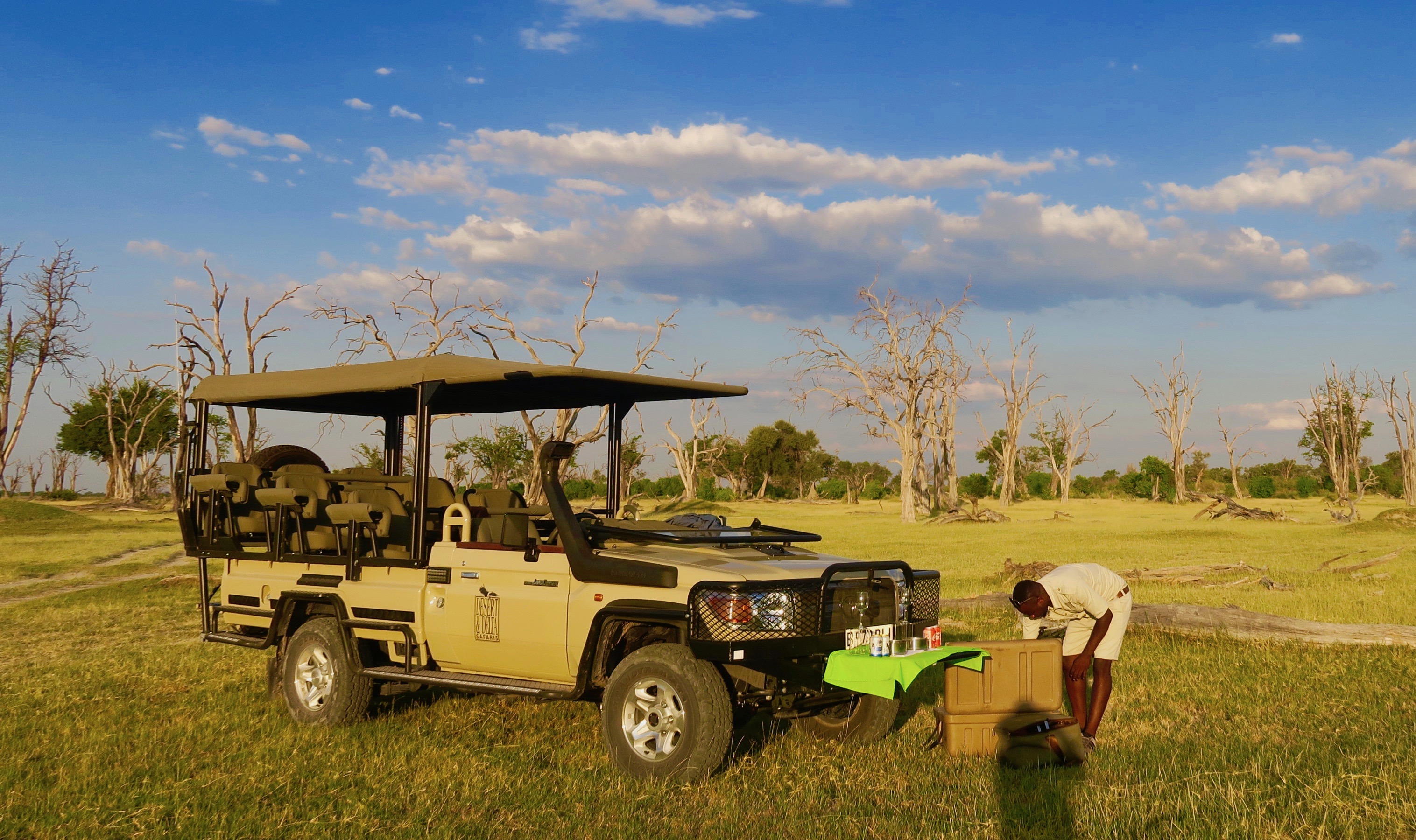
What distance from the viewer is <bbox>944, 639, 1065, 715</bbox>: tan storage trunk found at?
7145mm

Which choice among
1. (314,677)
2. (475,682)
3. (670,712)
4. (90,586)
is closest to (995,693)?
(670,712)

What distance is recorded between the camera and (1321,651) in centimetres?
1131

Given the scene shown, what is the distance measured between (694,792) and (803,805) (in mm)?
614

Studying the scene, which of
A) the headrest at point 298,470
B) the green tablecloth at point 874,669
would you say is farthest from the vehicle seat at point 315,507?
the green tablecloth at point 874,669

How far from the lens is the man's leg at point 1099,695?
7.54m

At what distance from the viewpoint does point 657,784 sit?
20.9 ft

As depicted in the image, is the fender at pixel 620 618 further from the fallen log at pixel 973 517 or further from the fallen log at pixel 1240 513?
the fallen log at pixel 973 517

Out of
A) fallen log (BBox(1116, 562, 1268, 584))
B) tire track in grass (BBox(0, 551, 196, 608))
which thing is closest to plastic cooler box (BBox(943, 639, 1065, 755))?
fallen log (BBox(1116, 562, 1268, 584))

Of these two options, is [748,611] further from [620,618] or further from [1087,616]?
[1087,616]

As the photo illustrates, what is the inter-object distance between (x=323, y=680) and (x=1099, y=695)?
5586 millimetres

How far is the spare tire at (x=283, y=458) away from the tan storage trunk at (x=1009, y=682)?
5.72 metres

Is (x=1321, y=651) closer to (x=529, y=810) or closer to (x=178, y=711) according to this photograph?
(x=529, y=810)

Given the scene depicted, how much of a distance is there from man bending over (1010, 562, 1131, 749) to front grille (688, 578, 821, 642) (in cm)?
170

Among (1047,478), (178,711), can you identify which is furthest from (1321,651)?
(1047,478)
